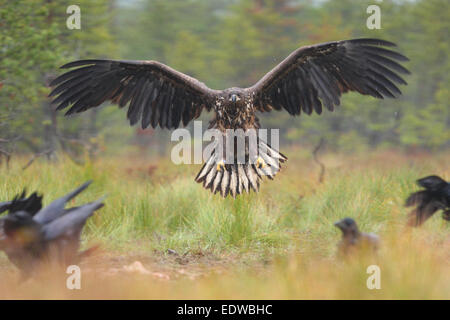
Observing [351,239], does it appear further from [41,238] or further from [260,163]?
[41,238]

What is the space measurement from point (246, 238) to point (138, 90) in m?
3.02

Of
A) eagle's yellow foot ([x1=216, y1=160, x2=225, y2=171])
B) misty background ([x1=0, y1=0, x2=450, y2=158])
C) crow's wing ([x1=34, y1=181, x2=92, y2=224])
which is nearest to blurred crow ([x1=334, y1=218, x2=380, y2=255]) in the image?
eagle's yellow foot ([x1=216, y1=160, x2=225, y2=171])

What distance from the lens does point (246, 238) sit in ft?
21.5

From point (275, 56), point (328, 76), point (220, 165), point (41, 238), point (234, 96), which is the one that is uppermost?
point (275, 56)

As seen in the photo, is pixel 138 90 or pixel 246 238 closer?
pixel 246 238

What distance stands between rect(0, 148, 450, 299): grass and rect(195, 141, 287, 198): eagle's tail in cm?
26

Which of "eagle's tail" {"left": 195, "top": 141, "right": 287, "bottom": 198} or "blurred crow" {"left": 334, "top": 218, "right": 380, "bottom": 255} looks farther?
"eagle's tail" {"left": 195, "top": 141, "right": 287, "bottom": 198}

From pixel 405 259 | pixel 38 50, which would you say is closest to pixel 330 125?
pixel 38 50

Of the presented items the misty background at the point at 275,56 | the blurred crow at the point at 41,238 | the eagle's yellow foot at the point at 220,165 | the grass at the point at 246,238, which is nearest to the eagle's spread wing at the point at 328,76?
the eagle's yellow foot at the point at 220,165

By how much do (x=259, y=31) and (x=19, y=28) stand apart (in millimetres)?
21145

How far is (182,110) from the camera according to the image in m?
7.78

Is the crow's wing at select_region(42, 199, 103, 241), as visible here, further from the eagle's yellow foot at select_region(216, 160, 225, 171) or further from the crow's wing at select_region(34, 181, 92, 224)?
the eagle's yellow foot at select_region(216, 160, 225, 171)

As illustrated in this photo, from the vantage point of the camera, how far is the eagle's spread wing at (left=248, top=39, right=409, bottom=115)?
6.38 metres

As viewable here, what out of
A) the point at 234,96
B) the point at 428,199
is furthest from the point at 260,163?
the point at 428,199
